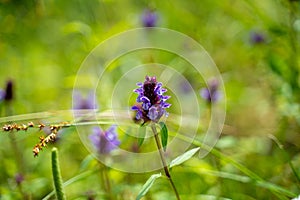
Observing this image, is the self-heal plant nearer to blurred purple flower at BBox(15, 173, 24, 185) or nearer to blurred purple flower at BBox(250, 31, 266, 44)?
blurred purple flower at BBox(15, 173, 24, 185)

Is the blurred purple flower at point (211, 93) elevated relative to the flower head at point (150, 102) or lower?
elevated

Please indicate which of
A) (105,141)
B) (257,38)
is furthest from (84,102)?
(257,38)

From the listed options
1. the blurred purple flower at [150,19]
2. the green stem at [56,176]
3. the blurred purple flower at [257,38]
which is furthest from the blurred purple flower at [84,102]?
the blurred purple flower at [257,38]

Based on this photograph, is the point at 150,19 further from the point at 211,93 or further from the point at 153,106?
the point at 153,106

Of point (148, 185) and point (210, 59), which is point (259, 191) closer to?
point (148, 185)

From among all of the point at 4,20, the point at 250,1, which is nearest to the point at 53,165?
the point at 250,1

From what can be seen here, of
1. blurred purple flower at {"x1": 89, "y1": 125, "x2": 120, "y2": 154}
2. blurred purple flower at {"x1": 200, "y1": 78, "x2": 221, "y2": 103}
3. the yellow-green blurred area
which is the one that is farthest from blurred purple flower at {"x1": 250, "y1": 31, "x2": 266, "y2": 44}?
blurred purple flower at {"x1": 89, "y1": 125, "x2": 120, "y2": 154}

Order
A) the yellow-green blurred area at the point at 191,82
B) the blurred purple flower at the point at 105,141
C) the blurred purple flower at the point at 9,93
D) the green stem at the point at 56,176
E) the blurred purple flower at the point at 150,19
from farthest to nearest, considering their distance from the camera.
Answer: the blurred purple flower at the point at 150,19 → the blurred purple flower at the point at 9,93 → the yellow-green blurred area at the point at 191,82 → the blurred purple flower at the point at 105,141 → the green stem at the point at 56,176

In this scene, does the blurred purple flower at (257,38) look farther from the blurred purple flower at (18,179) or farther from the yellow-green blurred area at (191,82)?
the blurred purple flower at (18,179)
